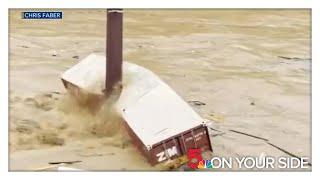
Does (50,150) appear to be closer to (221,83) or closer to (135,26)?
(221,83)

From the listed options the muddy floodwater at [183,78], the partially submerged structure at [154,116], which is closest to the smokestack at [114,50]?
the partially submerged structure at [154,116]

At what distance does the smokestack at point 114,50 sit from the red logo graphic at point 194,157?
0.85m

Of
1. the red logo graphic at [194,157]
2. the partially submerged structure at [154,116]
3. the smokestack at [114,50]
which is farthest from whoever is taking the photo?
the smokestack at [114,50]

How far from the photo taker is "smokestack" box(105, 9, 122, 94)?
4.89m

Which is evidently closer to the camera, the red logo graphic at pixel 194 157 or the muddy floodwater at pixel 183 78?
the red logo graphic at pixel 194 157

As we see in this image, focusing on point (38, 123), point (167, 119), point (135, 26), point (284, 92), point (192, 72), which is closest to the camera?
point (167, 119)

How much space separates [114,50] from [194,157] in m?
1.14

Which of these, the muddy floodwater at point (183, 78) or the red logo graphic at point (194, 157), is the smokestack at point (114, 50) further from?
the red logo graphic at point (194, 157)

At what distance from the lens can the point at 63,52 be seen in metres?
6.83

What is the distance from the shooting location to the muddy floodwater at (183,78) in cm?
496

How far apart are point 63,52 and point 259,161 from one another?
3.00 metres

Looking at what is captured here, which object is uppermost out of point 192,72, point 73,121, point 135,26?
point 135,26

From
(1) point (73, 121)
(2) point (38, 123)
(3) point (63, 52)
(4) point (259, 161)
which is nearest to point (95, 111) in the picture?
(1) point (73, 121)

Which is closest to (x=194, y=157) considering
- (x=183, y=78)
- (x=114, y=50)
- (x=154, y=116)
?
(x=154, y=116)
